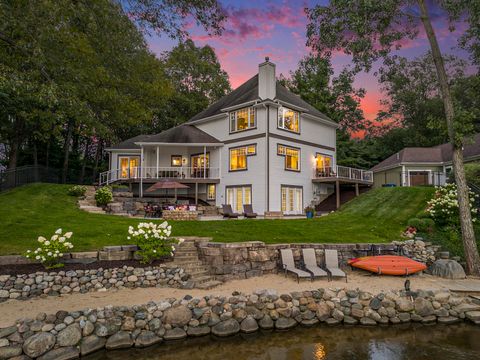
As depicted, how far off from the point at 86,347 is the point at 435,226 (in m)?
13.9

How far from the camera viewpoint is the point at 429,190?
19078mm

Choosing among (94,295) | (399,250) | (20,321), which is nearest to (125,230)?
(94,295)

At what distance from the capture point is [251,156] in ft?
68.6

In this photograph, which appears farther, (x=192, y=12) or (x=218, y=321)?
(x=192, y=12)

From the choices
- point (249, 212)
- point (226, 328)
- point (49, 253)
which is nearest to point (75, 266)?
point (49, 253)

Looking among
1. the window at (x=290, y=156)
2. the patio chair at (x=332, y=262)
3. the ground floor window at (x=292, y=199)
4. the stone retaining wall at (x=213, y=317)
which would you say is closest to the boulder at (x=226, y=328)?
the stone retaining wall at (x=213, y=317)

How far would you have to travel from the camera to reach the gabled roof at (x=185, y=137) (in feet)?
74.2

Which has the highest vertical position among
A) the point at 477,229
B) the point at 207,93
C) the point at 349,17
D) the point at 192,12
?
the point at 207,93

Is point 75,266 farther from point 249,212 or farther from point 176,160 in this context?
point 176,160

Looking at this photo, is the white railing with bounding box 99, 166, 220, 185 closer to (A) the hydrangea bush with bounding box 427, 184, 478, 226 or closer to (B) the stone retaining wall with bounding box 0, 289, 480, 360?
(A) the hydrangea bush with bounding box 427, 184, 478, 226

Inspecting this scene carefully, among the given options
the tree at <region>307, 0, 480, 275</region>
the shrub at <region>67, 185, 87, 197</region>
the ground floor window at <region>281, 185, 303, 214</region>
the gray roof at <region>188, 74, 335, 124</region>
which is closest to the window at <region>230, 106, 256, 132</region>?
the gray roof at <region>188, 74, 335, 124</region>

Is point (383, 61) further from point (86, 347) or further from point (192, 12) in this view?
point (86, 347)

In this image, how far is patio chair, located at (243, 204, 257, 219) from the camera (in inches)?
723

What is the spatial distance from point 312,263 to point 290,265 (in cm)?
86
